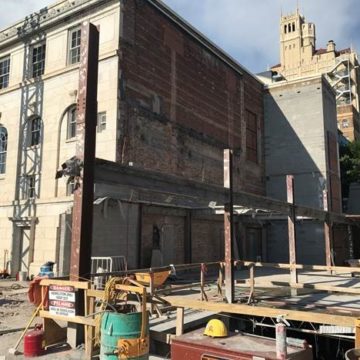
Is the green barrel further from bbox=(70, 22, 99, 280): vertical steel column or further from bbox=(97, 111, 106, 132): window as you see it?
bbox=(97, 111, 106, 132): window

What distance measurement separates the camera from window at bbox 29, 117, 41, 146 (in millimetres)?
22609

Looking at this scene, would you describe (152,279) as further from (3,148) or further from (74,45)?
(3,148)

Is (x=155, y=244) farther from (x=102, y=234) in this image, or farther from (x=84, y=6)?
(x=84, y=6)

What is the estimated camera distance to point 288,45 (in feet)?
374

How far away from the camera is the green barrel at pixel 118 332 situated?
6.71 metres

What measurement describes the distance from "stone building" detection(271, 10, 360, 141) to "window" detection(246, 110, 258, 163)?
31163mm

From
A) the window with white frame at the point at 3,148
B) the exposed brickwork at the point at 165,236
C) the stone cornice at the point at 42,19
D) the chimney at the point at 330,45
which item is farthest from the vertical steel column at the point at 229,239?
the chimney at the point at 330,45

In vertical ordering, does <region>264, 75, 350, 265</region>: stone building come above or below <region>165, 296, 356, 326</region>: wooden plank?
above

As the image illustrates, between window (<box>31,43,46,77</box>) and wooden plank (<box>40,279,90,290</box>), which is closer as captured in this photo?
wooden plank (<box>40,279,90,290</box>)

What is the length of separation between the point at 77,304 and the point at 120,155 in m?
11.9

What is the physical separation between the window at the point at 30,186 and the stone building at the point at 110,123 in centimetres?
5

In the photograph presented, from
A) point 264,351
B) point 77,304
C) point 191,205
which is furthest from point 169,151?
point 264,351

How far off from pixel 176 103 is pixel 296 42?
9826cm

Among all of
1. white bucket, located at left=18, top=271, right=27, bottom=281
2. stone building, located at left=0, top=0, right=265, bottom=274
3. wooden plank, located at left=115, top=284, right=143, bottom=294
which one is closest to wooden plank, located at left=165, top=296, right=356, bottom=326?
wooden plank, located at left=115, top=284, right=143, bottom=294
